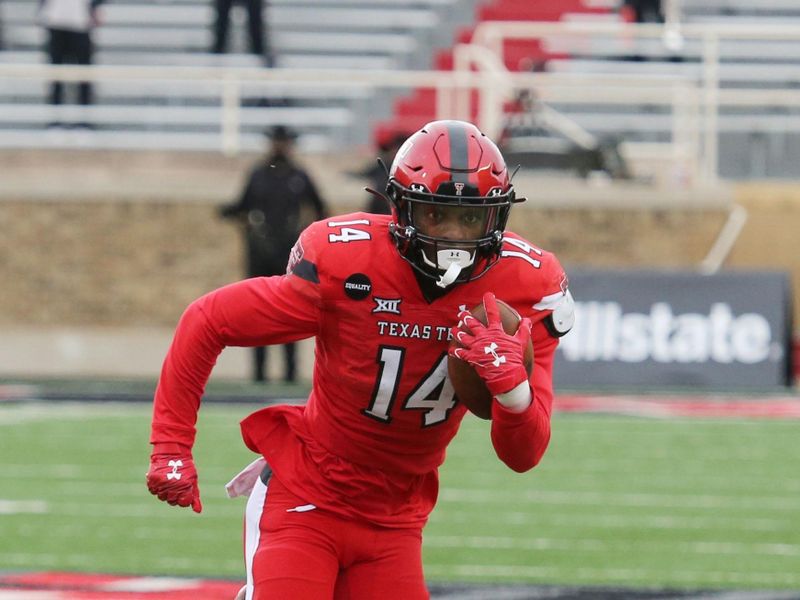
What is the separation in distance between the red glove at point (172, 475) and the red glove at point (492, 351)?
2.34 ft

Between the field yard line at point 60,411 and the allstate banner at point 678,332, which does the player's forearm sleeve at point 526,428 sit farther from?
the allstate banner at point 678,332

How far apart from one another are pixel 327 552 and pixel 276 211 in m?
9.10

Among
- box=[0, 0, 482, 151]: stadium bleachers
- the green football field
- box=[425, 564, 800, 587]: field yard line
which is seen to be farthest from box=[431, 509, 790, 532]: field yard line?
box=[0, 0, 482, 151]: stadium bleachers

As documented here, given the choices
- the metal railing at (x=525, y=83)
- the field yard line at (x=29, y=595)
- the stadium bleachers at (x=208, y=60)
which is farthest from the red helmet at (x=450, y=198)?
the stadium bleachers at (x=208, y=60)

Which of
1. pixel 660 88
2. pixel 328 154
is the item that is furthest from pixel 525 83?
pixel 328 154

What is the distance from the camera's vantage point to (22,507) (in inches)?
329

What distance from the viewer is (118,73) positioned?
50.4 feet

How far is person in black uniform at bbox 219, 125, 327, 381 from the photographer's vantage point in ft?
43.4

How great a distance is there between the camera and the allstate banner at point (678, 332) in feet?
44.7

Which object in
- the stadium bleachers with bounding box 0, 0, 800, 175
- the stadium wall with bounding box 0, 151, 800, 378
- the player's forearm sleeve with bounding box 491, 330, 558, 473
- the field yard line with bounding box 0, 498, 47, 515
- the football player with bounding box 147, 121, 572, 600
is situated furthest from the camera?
the stadium bleachers with bounding box 0, 0, 800, 175

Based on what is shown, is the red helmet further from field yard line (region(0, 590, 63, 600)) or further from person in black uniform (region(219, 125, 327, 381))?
person in black uniform (region(219, 125, 327, 381))

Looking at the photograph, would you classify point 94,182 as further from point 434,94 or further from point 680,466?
point 680,466

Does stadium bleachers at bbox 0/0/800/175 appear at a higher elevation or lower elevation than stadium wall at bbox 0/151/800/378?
higher

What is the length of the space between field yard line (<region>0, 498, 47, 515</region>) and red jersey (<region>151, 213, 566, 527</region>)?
13.1ft
